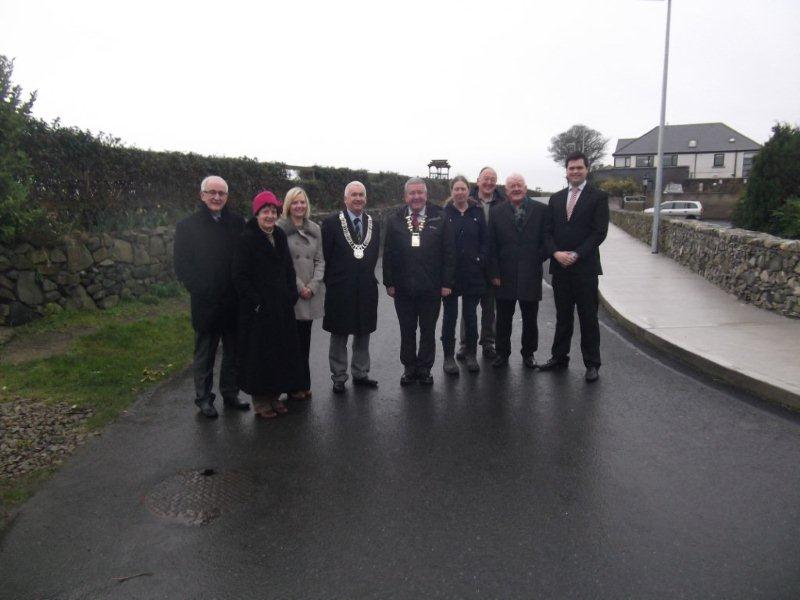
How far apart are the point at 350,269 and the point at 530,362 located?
90.9 inches

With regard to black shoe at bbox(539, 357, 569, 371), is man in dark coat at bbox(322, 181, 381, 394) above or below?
above

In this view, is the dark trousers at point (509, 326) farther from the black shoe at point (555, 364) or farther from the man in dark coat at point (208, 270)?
the man in dark coat at point (208, 270)

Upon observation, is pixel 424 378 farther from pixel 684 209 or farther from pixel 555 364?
pixel 684 209

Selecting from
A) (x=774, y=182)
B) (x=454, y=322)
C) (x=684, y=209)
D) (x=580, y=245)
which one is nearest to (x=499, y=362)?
(x=454, y=322)

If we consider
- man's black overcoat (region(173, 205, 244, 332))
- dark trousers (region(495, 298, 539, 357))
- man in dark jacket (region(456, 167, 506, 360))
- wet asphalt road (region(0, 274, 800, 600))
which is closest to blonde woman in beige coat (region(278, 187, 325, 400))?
man's black overcoat (region(173, 205, 244, 332))

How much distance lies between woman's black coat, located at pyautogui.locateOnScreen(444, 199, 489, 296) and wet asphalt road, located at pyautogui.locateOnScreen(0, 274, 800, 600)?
46.1 inches

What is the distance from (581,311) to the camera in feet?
20.2

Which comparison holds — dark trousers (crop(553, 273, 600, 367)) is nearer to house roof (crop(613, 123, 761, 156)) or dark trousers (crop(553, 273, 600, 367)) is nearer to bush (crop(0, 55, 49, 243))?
bush (crop(0, 55, 49, 243))

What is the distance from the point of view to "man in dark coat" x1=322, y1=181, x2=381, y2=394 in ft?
18.4

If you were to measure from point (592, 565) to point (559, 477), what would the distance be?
3.21 feet

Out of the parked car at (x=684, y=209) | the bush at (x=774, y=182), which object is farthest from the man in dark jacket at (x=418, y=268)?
the parked car at (x=684, y=209)

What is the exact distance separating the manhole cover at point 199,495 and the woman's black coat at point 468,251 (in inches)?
122

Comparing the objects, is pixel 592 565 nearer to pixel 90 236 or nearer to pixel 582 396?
pixel 582 396

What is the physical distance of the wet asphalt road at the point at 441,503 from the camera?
2.89m
